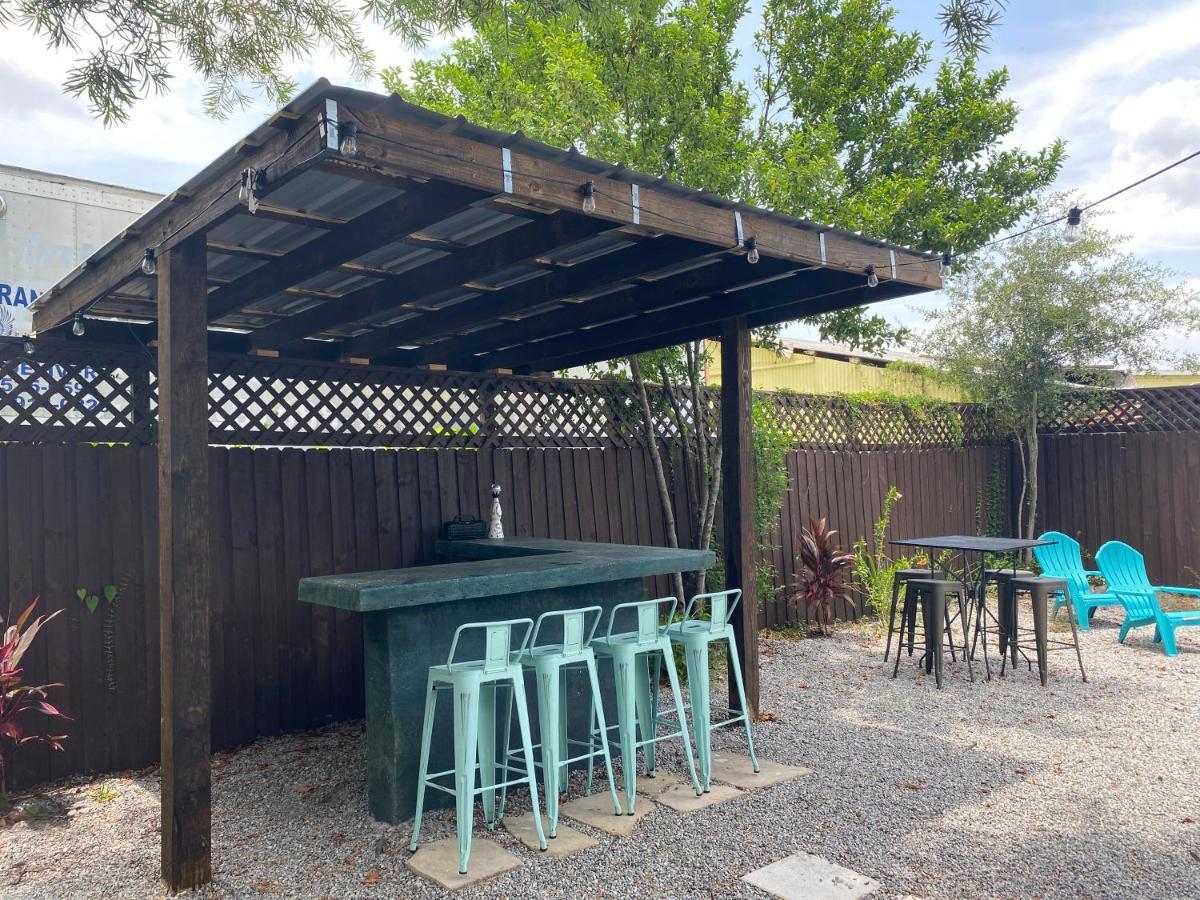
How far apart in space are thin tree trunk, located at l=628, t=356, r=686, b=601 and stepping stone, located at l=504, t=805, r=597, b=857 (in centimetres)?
300

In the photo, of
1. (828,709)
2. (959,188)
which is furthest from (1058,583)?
(959,188)

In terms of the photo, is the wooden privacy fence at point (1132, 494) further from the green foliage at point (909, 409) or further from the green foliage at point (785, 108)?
the green foliage at point (785, 108)

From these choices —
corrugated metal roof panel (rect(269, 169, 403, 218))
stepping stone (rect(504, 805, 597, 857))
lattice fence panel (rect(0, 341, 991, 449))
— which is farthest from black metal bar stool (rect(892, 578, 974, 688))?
corrugated metal roof panel (rect(269, 169, 403, 218))

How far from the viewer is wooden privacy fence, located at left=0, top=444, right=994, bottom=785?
410 cm

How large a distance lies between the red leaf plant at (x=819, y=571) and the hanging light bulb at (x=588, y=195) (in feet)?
16.7

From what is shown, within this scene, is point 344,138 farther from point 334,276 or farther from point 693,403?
point 693,403

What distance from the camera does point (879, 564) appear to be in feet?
26.9

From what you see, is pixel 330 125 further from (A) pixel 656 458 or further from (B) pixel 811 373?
(B) pixel 811 373

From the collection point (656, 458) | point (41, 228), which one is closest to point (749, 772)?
point (656, 458)

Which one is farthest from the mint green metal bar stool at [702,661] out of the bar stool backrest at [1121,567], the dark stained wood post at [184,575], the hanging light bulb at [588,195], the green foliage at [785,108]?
the bar stool backrest at [1121,567]

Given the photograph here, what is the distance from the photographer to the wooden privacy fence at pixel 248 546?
4.10m

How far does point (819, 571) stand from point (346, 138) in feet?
19.5

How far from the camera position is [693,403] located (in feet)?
22.0

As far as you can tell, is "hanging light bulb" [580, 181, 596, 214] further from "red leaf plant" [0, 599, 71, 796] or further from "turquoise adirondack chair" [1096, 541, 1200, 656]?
"turquoise adirondack chair" [1096, 541, 1200, 656]
